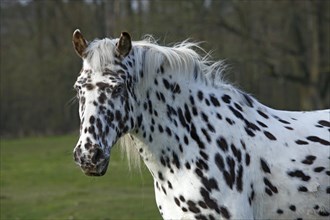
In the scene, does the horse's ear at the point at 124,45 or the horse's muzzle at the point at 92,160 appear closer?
the horse's muzzle at the point at 92,160

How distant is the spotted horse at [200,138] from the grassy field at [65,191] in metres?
2.76

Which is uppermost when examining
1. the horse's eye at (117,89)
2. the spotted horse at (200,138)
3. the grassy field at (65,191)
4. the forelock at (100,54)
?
the forelock at (100,54)

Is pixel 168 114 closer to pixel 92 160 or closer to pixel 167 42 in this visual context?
pixel 92 160

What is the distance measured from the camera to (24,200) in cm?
1338

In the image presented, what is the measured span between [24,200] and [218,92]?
860cm

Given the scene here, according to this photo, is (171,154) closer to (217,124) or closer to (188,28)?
(217,124)

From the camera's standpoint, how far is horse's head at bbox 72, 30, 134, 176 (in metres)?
Result: 4.64

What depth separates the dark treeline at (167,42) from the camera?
26.3m

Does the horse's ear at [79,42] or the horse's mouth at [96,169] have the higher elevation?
the horse's ear at [79,42]

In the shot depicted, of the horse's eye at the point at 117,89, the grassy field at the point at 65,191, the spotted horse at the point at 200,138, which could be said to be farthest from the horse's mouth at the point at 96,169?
the grassy field at the point at 65,191

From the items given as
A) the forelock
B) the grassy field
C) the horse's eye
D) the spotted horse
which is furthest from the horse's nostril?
the grassy field

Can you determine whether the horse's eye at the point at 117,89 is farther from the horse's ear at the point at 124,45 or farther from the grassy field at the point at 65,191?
the grassy field at the point at 65,191

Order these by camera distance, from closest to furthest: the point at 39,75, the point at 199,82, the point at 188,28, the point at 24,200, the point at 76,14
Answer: the point at 199,82, the point at 24,200, the point at 188,28, the point at 39,75, the point at 76,14

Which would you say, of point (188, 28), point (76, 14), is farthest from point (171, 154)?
point (76, 14)
